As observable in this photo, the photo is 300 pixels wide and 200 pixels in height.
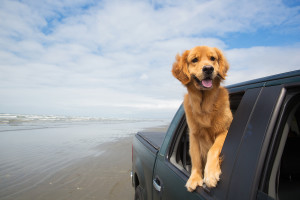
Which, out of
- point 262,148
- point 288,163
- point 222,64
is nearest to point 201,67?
point 222,64

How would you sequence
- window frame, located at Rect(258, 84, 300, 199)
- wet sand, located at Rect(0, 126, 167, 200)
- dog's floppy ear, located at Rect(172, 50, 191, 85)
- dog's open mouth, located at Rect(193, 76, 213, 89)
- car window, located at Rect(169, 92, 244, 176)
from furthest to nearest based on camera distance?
wet sand, located at Rect(0, 126, 167, 200), dog's floppy ear, located at Rect(172, 50, 191, 85), car window, located at Rect(169, 92, 244, 176), dog's open mouth, located at Rect(193, 76, 213, 89), window frame, located at Rect(258, 84, 300, 199)

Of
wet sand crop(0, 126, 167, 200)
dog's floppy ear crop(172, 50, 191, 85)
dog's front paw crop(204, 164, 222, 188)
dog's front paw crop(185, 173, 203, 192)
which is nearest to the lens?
dog's front paw crop(204, 164, 222, 188)

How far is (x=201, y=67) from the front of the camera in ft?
6.93

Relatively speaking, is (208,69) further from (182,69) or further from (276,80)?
(276,80)

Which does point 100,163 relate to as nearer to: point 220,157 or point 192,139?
point 192,139

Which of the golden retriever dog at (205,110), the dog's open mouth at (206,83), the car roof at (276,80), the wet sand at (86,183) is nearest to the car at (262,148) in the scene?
the car roof at (276,80)

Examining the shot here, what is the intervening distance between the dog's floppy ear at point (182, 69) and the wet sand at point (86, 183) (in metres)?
3.12

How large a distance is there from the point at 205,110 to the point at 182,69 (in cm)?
71

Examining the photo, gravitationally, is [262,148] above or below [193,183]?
above

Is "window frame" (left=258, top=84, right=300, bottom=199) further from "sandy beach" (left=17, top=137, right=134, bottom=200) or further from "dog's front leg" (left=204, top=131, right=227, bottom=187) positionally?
"sandy beach" (left=17, top=137, right=134, bottom=200)

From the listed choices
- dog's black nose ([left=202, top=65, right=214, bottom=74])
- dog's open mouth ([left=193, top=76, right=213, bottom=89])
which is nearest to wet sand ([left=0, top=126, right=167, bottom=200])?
dog's open mouth ([left=193, top=76, right=213, bottom=89])

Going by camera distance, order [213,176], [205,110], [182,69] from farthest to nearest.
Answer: [182,69] < [205,110] < [213,176]

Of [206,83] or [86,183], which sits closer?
[206,83]

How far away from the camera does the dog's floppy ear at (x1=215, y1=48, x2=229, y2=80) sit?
2.20 meters
